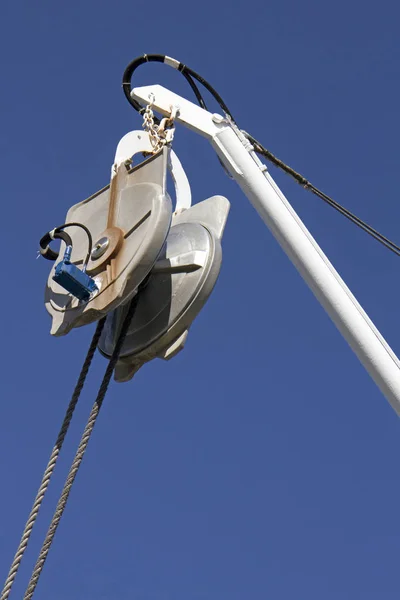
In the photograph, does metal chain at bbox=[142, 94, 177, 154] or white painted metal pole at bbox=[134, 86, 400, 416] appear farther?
metal chain at bbox=[142, 94, 177, 154]

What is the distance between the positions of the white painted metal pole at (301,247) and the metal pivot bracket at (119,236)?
0.81 metres

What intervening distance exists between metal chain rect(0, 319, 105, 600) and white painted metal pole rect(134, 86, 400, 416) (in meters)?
1.61

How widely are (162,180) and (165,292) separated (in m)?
0.86

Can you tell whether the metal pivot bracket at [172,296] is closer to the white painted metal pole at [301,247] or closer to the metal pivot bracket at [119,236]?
the white painted metal pole at [301,247]

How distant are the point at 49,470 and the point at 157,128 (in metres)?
3.67

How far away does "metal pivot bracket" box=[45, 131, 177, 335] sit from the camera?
9.04m

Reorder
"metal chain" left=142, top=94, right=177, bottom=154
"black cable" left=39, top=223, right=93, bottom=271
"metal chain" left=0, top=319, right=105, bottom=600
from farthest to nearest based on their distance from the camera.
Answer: "metal chain" left=142, top=94, right=177, bottom=154 → "black cable" left=39, top=223, right=93, bottom=271 → "metal chain" left=0, top=319, right=105, bottom=600

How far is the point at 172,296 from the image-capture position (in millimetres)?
9602

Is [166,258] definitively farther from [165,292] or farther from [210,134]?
[210,134]

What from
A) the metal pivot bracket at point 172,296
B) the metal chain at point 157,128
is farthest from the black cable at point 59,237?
the metal chain at point 157,128

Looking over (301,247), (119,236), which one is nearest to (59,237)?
(119,236)

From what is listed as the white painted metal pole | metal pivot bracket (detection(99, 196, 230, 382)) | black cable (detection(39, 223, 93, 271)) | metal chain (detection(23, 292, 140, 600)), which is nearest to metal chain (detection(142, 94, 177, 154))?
the white painted metal pole

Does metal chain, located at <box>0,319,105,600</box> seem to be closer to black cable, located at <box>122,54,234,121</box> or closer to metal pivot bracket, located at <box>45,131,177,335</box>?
metal pivot bracket, located at <box>45,131,177,335</box>

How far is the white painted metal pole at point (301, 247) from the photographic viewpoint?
29.7 ft
